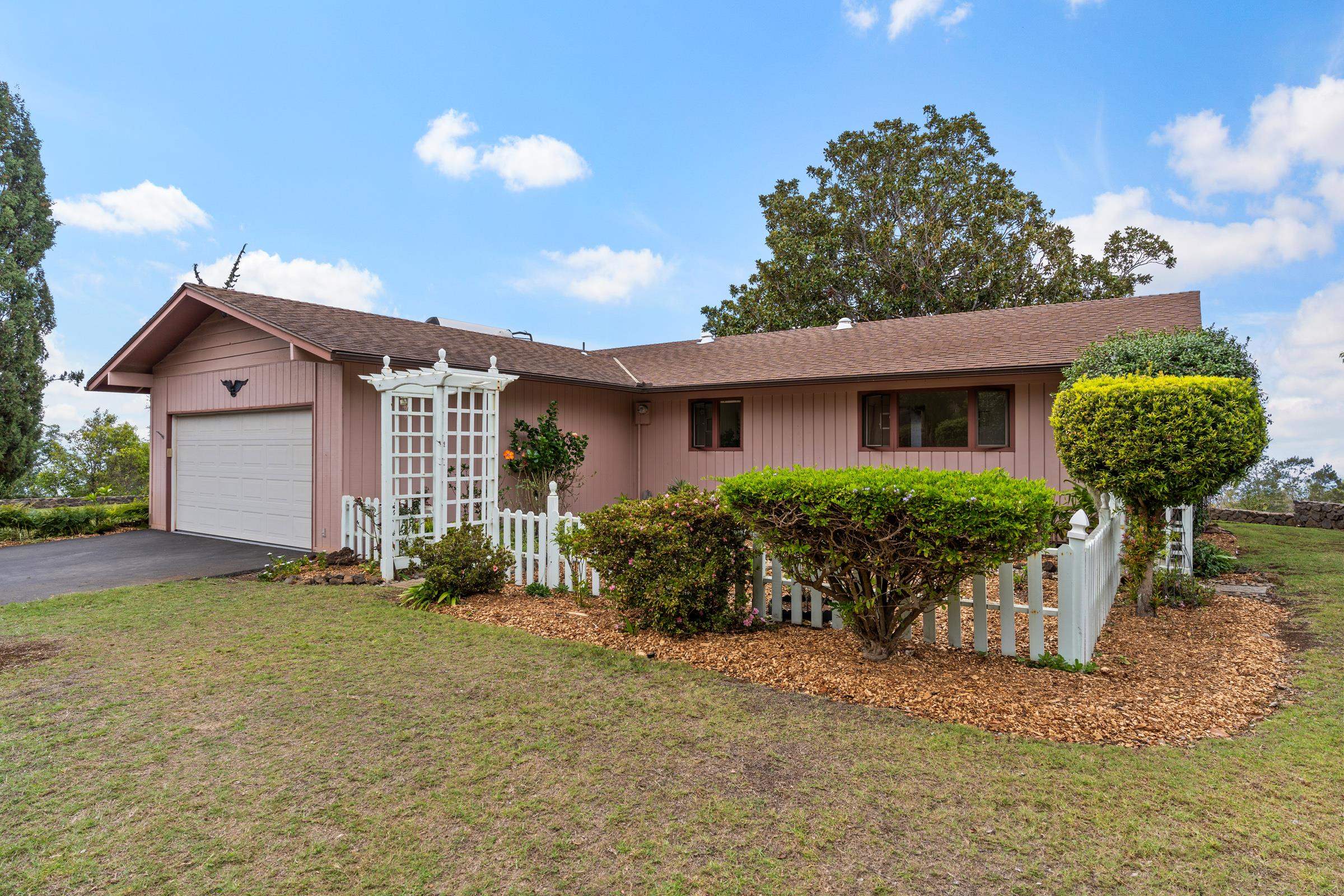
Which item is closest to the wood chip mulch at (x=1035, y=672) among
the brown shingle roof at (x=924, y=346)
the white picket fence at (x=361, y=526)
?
the white picket fence at (x=361, y=526)

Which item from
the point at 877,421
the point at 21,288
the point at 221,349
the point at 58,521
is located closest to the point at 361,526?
the point at 221,349

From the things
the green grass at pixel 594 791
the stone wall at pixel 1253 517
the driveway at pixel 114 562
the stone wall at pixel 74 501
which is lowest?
the green grass at pixel 594 791

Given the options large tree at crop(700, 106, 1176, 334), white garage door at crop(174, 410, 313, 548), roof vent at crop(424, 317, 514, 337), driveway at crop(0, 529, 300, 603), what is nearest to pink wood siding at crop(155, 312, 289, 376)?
white garage door at crop(174, 410, 313, 548)

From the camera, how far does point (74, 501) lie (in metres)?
15.1

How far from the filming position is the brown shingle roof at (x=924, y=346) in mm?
10156

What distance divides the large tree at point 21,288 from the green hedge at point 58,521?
6.56 metres

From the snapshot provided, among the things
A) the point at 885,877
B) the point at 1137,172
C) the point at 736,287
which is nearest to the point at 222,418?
the point at 885,877

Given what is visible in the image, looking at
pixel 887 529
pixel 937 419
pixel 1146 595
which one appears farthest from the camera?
pixel 937 419

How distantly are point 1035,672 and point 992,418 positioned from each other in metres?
7.03

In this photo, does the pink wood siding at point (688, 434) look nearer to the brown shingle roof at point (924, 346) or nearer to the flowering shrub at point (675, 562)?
the brown shingle roof at point (924, 346)

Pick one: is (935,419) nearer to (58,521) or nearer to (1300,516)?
(1300,516)

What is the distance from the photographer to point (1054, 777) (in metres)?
2.91

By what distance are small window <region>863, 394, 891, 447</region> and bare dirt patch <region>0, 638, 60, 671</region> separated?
1053cm

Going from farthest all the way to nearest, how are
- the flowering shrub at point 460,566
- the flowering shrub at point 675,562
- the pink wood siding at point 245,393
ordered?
the pink wood siding at point 245,393 → the flowering shrub at point 460,566 → the flowering shrub at point 675,562
